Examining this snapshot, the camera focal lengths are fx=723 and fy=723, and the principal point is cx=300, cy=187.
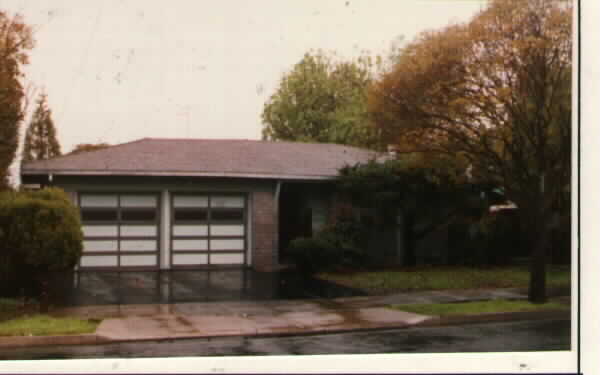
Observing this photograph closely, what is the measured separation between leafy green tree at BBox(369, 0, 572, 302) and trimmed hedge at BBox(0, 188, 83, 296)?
650 cm

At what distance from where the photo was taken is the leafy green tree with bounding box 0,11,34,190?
40.0 ft

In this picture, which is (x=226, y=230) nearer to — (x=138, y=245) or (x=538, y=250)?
(x=138, y=245)

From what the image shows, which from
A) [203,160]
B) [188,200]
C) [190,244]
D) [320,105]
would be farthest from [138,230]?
[320,105]

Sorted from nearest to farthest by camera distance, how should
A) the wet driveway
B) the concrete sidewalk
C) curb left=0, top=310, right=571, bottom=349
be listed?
1. curb left=0, top=310, right=571, bottom=349
2. the concrete sidewalk
3. the wet driveway

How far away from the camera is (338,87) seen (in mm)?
31406

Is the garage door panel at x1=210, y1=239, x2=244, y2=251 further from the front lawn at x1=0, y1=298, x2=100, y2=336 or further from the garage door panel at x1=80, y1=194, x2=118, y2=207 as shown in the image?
the front lawn at x1=0, y1=298, x2=100, y2=336

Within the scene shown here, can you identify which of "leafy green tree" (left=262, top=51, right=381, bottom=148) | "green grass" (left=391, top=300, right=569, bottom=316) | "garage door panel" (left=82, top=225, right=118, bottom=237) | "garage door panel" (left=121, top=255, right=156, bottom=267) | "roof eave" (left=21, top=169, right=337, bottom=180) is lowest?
"green grass" (left=391, top=300, right=569, bottom=316)

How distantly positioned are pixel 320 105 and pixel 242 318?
853 inches

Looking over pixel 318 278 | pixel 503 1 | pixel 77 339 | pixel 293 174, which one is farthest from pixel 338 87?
pixel 77 339

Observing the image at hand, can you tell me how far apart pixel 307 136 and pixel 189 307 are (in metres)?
19.3

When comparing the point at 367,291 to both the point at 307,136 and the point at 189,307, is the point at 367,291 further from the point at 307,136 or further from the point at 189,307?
the point at 307,136

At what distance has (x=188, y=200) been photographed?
18859 millimetres

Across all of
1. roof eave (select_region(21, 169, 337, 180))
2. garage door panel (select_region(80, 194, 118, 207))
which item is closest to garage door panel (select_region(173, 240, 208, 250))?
roof eave (select_region(21, 169, 337, 180))
